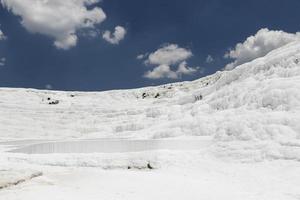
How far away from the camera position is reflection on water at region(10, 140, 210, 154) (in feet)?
82.6

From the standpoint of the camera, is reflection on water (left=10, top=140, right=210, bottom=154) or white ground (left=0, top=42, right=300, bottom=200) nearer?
white ground (left=0, top=42, right=300, bottom=200)

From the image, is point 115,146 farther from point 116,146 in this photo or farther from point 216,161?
point 216,161

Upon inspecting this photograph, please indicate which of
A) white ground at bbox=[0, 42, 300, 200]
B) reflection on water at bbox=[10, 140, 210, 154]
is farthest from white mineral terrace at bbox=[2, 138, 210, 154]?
white ground at bbox=[0, 42, 300, 200]

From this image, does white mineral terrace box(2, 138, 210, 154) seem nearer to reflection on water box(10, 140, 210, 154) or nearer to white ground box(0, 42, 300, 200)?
reflection on water box(10, 140, 210, 154)

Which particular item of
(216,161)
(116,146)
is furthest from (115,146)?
(216,161)

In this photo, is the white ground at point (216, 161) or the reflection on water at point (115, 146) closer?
the white ground at point (216, 161)

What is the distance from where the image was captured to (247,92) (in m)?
33.4

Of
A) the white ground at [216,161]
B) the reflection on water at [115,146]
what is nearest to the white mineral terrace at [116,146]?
the reflection on water at [115,146]

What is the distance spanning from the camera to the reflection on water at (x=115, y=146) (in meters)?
25.2

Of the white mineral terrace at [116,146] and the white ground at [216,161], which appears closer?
the white ground at [216,161]

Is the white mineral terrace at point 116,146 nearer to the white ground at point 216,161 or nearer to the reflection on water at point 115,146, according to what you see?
the reflection on water at point 115,146

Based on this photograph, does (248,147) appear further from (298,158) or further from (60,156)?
(60,156)

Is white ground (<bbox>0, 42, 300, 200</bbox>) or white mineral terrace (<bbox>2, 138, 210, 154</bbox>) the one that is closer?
white ground (<bbox>0, 42, 300, 200</bbox>)

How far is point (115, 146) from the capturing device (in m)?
27.0
